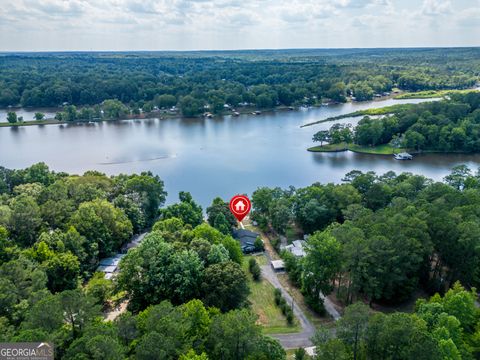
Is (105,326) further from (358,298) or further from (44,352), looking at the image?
(358,298)

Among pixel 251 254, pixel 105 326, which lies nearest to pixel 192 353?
pixel 105 326

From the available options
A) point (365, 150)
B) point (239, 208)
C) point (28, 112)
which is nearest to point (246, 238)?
point (239, 208)

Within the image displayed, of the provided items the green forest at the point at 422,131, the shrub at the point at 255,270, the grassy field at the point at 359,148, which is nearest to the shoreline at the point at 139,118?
the green forest at the point at 422,131

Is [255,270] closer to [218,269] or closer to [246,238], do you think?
[246,238]

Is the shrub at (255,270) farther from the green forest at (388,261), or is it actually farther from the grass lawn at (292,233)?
the grass lawn at (292,233)

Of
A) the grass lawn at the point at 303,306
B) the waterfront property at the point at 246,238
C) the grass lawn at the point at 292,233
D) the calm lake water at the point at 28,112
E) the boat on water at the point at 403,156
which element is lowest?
the grass lawn at the point at 303,306

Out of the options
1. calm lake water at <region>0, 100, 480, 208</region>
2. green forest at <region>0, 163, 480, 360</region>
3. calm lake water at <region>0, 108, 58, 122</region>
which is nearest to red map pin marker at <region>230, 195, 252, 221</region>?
green forest at <region>0, 163, 480, 360</region>
